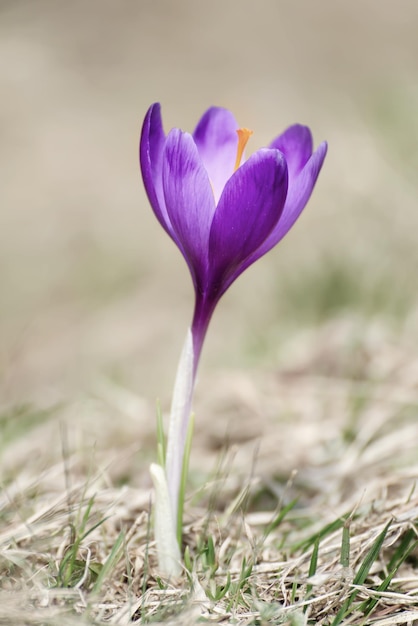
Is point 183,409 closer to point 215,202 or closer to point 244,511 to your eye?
point 244,511

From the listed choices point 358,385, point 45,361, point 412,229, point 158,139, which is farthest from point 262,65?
point 158,139

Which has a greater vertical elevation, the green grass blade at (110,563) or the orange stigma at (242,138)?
the orange stigma at (242,138)

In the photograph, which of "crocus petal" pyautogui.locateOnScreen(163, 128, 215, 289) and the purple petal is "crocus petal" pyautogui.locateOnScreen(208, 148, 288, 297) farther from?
the purple petal

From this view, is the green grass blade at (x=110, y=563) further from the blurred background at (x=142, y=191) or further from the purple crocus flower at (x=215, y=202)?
the blurred background at (x=142, y=191)

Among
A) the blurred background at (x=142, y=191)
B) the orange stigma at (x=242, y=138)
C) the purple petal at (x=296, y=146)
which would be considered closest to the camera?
the orange stigma at (x=242, y=138)

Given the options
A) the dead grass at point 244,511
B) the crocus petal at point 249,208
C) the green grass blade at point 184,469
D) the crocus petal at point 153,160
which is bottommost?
the dead grass at point 244,511

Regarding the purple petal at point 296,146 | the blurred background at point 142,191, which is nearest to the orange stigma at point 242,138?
the purple petal at point 296,146

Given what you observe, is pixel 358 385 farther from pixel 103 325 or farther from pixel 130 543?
pixel 103 325

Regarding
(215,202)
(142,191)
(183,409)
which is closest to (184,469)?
(183,409)
